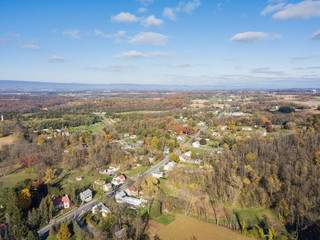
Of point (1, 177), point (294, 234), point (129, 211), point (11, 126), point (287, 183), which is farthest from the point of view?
point (11, 126)

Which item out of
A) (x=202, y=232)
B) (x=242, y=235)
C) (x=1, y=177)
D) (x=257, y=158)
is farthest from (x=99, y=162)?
(x=257, y=158)

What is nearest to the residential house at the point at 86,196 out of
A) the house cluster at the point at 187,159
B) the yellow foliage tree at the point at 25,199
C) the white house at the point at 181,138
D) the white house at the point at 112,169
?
the yellow foliage tree at the point at 25,199

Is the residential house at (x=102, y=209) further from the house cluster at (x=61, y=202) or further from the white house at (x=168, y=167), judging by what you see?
the white house at (x=168, y=167)

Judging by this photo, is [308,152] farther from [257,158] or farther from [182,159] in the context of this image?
[182,159]

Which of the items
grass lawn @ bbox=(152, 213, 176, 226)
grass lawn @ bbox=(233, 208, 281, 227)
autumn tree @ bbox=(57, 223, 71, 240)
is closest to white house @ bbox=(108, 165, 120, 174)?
grass lawn @ bbox=(152, 213, 176, 226)

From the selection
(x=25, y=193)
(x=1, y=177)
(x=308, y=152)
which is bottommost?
(x=1, y=177)
